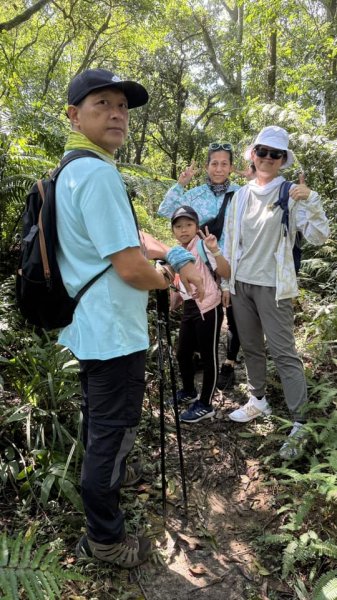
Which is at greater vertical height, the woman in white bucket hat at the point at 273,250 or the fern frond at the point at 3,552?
the woman in white bucket hat at the point at 273,250

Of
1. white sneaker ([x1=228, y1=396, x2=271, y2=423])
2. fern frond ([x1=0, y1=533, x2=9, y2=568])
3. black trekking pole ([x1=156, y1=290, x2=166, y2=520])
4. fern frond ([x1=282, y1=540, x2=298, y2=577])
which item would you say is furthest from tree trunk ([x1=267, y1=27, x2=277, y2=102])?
fern frond ([x1=0, y1=533, x2=9, y2=568])

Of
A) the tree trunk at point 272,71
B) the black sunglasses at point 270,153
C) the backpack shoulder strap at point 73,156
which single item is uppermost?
the tree trunk at point 272,71

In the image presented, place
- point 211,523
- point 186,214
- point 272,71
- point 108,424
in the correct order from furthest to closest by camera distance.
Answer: point 272,71
point 186,214
point 211,523
point 108,424

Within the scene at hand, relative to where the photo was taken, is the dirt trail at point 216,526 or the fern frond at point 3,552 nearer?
the fern frond at point 3,552

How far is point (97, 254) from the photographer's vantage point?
1.84m

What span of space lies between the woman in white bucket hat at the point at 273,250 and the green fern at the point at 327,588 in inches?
37.5

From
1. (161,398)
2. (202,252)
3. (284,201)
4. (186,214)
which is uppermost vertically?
(284,201)

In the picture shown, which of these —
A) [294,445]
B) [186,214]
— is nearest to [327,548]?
[294,445]

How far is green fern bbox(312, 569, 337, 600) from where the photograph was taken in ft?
5.83

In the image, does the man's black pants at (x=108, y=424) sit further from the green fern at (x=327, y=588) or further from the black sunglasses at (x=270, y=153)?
the black sunglasses at (x=270, y=153)

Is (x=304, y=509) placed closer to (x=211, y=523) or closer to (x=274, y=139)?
(x=211, y=523)

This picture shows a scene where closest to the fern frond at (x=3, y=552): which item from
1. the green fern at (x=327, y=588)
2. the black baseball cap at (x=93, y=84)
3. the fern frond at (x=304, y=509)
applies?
the green fern at (x=327, y=588)

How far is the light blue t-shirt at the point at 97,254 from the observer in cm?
171

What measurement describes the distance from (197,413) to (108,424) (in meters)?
1.69
